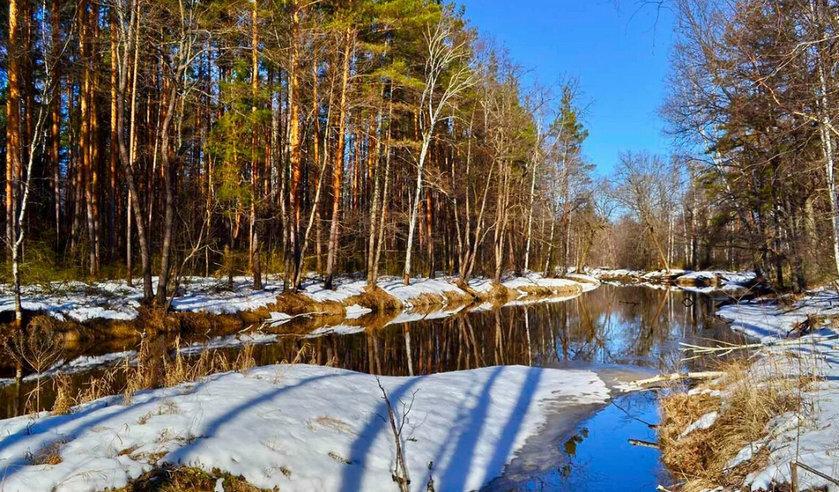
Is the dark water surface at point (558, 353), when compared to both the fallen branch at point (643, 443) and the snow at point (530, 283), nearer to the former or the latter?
the fallen branch at point (643, 443)

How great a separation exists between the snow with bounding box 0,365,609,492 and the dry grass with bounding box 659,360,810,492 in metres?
1.79

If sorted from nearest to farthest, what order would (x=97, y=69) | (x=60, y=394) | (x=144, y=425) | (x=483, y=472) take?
(x=144, y=425) → (x=60, y=394) → (x=483, y=472) → (x=97, y=69)

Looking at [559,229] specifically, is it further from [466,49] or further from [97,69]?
[97,69]

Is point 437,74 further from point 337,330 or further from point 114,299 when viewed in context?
point 114,299

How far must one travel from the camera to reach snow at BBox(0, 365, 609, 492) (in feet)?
12.5

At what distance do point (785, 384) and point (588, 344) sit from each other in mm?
9224

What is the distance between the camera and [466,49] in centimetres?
2619

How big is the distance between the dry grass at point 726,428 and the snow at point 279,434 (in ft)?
5.86

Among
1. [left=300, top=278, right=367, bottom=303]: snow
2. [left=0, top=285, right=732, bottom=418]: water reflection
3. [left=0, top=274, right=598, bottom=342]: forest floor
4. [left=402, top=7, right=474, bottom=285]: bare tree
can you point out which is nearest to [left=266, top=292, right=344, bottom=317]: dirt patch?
[left=0, top=274, right=598, bottom=342]: forest floor

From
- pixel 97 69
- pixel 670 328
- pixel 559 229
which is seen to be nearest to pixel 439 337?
pixel 670 328

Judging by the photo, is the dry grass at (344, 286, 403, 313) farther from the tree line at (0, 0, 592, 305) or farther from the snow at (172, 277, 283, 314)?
the snow at (172, 277, 283, 314)

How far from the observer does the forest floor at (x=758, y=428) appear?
3.77 meters

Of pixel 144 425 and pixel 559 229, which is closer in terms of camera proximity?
pixel 144 425

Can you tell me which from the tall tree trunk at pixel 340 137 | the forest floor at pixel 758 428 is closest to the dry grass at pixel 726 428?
the forest floor at pixel 758 428
